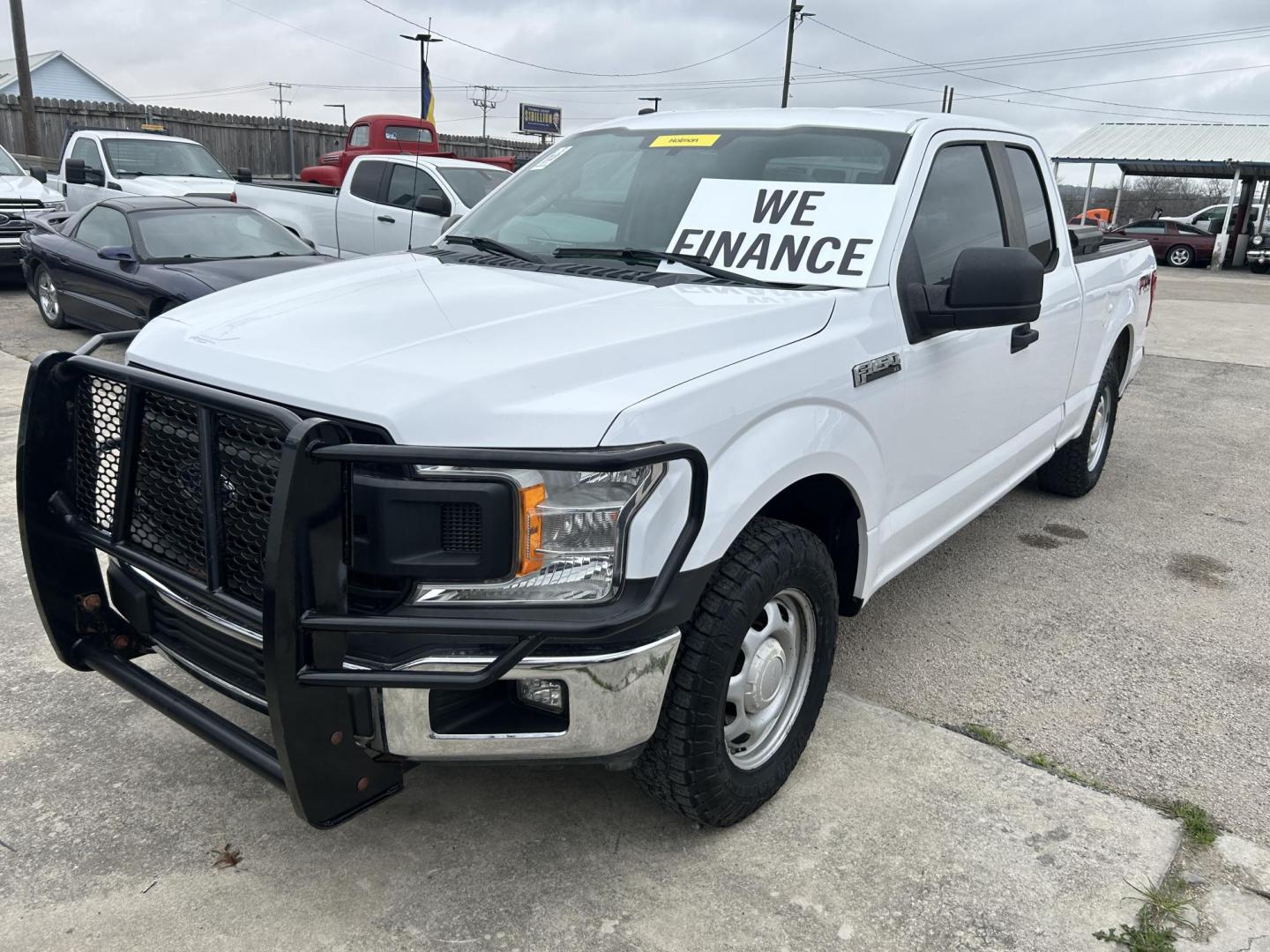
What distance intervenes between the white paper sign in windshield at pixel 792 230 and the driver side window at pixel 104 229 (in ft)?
21.8

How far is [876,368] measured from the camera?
285 centimetres

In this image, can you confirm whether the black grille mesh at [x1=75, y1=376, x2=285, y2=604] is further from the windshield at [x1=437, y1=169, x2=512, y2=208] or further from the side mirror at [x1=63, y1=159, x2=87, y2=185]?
the side mirror at [x1=63, y1=159, x2=87, y2=185]

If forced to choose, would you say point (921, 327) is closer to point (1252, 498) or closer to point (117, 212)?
point (1252, 498)

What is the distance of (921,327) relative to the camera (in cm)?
305

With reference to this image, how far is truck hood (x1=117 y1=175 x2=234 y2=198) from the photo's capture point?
39.8 ft

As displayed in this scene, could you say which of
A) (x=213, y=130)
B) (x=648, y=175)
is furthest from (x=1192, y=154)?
(x=648, y=175)

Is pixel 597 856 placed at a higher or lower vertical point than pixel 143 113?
lower

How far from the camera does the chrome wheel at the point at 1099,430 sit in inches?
214

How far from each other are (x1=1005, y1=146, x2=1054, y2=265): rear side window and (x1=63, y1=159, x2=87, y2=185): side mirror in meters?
11.9

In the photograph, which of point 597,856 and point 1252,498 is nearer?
point 597,856

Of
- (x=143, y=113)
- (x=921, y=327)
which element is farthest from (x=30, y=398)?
(x=143, y=113)

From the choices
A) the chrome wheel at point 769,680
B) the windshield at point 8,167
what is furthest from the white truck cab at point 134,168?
the chrome wheel at point 769,680

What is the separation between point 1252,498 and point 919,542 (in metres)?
3.44

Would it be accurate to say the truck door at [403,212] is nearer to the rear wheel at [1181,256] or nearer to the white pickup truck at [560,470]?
the white pickup truck at [560,470]
